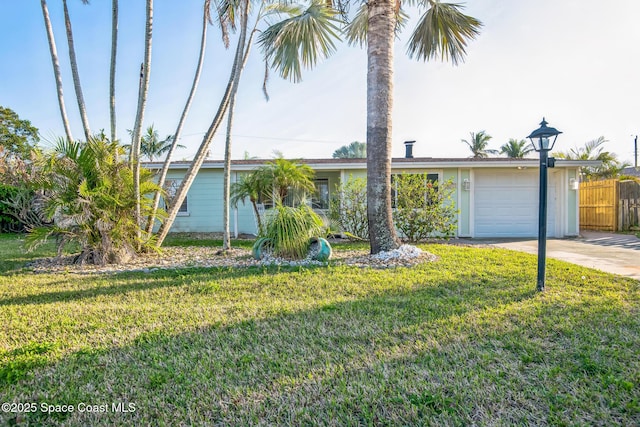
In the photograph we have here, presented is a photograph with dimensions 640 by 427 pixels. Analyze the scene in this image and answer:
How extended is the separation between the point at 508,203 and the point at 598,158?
1031 centimetres

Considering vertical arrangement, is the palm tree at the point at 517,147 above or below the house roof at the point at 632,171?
above

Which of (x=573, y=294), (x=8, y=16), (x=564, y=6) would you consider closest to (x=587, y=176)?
(x=564, y=6)

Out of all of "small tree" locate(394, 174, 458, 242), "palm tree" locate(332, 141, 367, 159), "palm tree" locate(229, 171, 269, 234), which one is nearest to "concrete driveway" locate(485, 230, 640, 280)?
"small tree" locate(394, 174, 458, 242)

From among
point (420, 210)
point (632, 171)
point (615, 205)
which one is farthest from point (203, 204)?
point (632, 171)

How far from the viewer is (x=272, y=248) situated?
6.80 metres

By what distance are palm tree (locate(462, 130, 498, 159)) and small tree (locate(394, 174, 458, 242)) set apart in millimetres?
20372

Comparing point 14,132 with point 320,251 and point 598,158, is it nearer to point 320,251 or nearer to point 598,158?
point 320,251

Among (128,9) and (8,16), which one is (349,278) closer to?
(128,9)

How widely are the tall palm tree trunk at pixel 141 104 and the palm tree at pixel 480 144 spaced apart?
2621cm

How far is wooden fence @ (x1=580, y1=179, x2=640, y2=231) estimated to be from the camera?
12914 mm

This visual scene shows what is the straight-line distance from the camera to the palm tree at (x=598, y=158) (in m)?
17.4

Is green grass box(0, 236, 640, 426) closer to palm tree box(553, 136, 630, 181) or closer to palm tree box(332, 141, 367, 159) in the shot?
palm tree box(553, 136, 630, 181)

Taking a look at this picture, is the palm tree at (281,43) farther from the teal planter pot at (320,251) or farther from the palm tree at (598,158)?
the palm tree at (598,158)

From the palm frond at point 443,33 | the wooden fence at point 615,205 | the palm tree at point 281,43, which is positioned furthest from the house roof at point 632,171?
the palm tree at point 281,43
